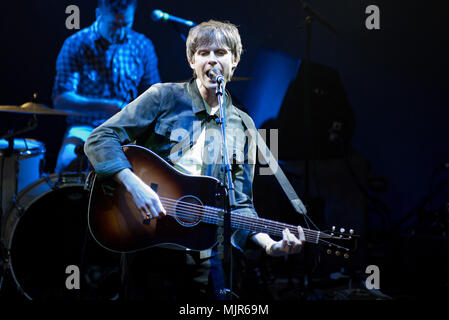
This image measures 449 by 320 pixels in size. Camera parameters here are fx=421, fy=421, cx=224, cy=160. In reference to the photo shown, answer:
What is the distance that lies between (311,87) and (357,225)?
1.49 metres

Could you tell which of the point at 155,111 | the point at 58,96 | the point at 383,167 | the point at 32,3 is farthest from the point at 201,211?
the point at 383,167

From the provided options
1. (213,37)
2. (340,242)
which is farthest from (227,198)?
(213,37)

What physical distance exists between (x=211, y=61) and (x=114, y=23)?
1810mm

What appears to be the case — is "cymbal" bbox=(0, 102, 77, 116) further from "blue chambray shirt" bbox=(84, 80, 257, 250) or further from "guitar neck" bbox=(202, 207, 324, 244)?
"guitar neck" bbox=(202, 207, 324, 244)

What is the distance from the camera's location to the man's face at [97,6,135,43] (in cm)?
371

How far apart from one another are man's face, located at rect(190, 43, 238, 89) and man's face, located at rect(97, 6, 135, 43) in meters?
1.60

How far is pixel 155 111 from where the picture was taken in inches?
91.5

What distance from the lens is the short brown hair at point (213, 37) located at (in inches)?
93.5

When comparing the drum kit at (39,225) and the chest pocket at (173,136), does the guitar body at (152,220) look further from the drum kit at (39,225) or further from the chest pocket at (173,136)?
the drum kit at (39,225)

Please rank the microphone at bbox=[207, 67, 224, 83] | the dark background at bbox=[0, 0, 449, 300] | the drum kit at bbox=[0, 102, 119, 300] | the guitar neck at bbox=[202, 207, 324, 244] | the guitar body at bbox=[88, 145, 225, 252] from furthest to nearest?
the dark background at bbox=[0, 0, 449, 300]
the drum kit at bbox=[0, 102, 119, 300]
the guitar neck at bbox=[202, 207, 324, 244]
the guitar body at bbox=[88, 145, 225, 252]
the microphone at bbox=[207, 67, 224, 83]

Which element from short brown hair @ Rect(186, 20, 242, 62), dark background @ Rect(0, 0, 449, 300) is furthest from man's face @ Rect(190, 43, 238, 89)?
dark background @ Rect(0, 0, 449, 300)

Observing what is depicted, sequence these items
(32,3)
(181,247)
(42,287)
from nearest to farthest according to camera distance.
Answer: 1. (181,247)
2. (42,287)
3. (32,3)
